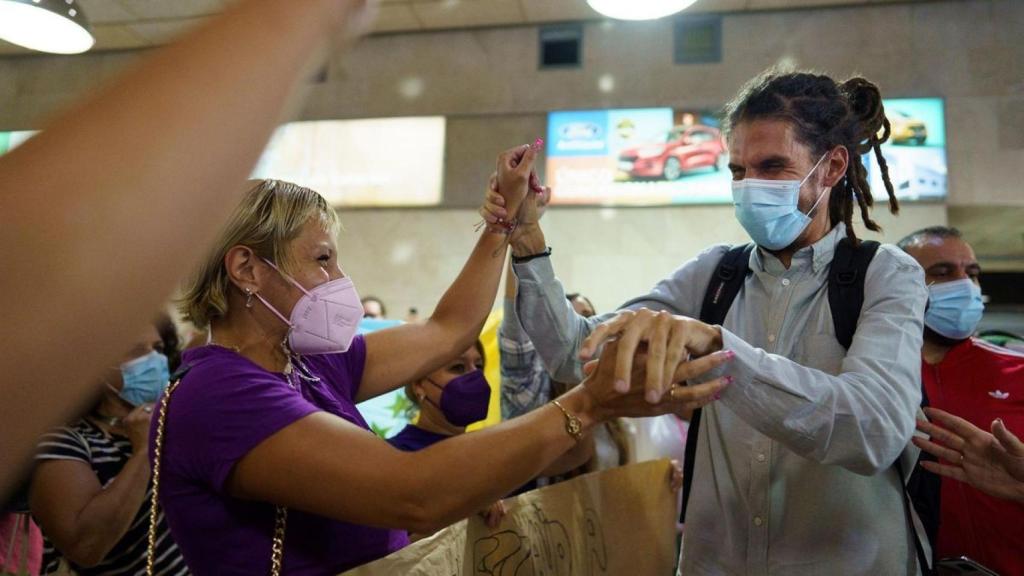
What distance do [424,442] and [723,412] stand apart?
42.8 inches

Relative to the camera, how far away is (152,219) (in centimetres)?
33

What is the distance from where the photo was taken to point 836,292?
4.64 ft

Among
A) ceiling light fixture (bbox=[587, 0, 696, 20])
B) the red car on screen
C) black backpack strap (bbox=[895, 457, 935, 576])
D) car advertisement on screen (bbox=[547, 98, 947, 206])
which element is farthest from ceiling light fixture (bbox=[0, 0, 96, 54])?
the red car on screen

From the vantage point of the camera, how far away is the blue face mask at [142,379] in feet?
7.57

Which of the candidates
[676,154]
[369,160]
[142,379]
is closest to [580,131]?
[676,154]

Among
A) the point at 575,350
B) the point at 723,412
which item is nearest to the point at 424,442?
the point at 575,350

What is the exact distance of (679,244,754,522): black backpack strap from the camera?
1.55 m

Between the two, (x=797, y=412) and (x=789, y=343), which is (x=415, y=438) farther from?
(x=797, y=412)

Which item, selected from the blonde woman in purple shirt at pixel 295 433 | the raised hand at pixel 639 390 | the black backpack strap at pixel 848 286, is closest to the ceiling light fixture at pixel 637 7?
the black backpack strap at pixel 848 286

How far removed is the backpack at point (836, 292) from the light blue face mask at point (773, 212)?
9 cm

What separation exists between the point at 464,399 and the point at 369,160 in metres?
5.73

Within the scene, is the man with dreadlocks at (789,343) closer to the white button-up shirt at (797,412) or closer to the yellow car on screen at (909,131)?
the white button-up shirt at (797,412)

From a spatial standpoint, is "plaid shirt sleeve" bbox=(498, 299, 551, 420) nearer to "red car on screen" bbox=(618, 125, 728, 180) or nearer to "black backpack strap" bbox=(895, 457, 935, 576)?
"black backpack strap" bbox=(895, 457, 935, 576)

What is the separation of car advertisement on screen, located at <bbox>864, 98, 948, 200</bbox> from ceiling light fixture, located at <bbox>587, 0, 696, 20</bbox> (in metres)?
3.98
